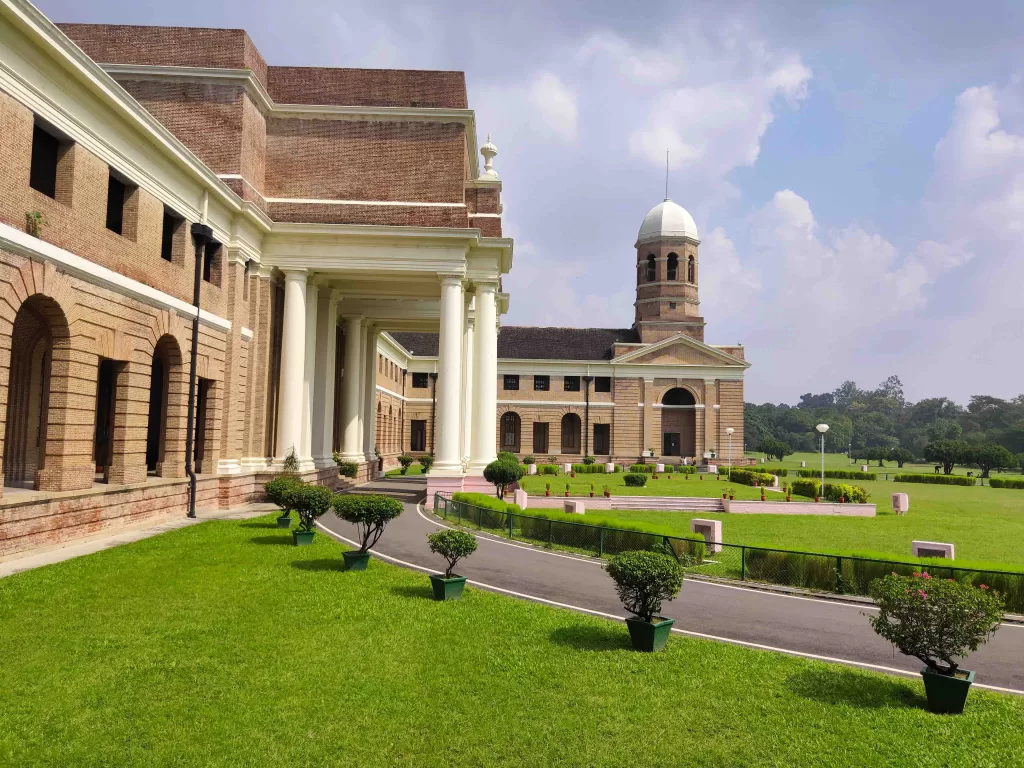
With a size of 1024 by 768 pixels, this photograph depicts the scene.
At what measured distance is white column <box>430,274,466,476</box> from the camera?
27.0 metres

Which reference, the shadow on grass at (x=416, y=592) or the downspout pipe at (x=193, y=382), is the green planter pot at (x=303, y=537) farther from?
the downspout pipe at (x=193, y=382)

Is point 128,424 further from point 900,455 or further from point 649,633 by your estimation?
point 900,455

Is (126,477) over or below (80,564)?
over

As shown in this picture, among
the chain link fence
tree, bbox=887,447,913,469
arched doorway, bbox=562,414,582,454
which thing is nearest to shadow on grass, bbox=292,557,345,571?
the chain link fence

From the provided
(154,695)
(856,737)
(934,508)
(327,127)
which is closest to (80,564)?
(154,695)

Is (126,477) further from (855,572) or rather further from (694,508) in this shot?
(694,508)

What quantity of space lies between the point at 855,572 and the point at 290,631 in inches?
416

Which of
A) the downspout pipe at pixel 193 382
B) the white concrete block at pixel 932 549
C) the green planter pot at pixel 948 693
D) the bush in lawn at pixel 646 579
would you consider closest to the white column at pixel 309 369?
the downspout pipe at pixel 193 382

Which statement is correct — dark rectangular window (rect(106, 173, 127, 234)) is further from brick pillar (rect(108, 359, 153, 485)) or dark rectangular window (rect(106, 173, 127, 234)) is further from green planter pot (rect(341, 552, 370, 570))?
green planter pot (rect(341, 552, 370, 570))

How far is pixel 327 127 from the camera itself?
27625 mm

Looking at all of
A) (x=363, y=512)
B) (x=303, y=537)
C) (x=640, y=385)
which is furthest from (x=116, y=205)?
(x=640, y=385)

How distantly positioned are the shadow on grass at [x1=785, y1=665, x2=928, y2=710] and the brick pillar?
15984 millimetres

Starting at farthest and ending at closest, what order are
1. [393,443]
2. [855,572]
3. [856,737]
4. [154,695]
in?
1. [393,443]
2. [855,572]
3. [154,695]
4. [856,737]

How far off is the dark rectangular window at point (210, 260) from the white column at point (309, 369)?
4.69 m
